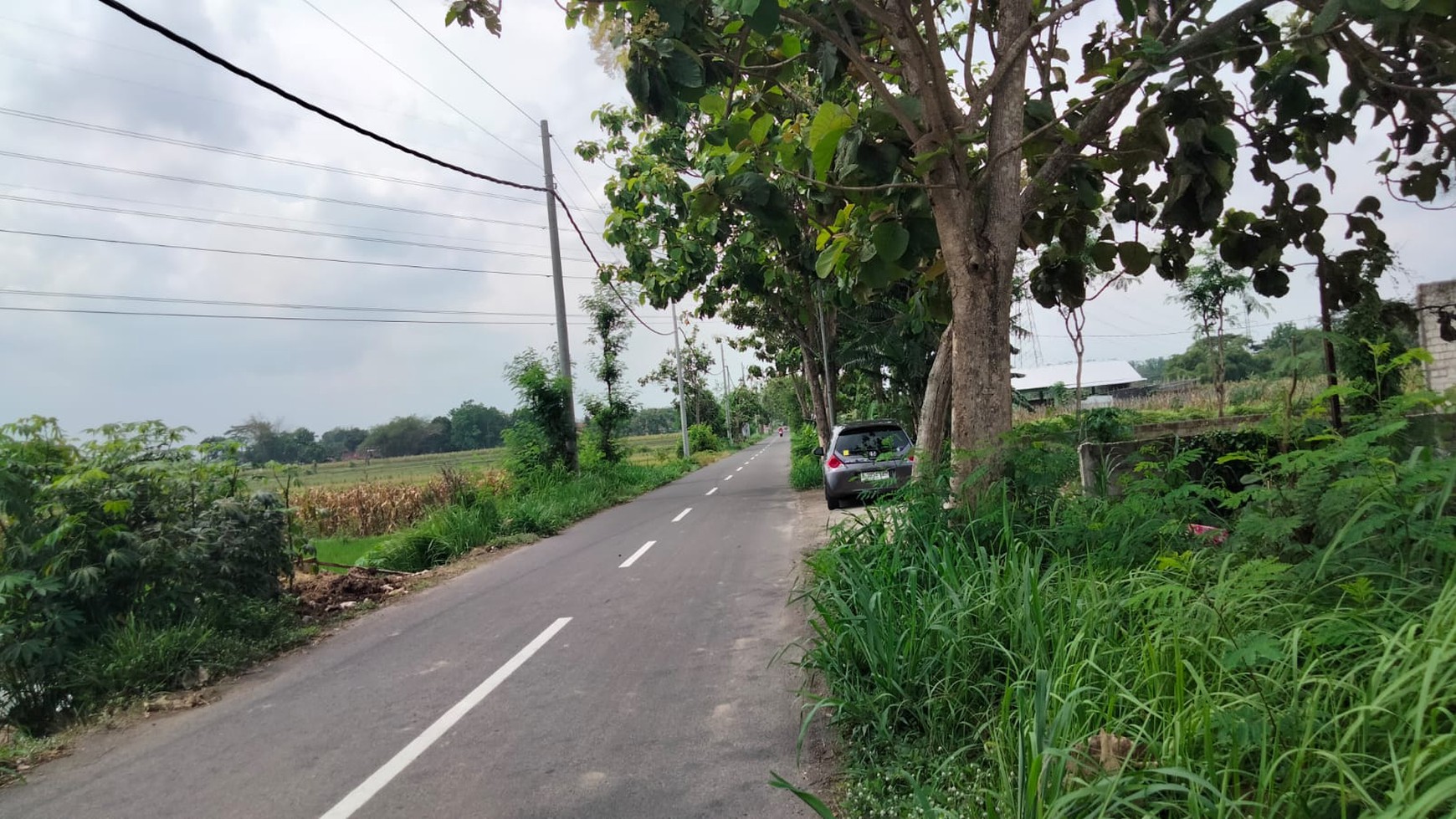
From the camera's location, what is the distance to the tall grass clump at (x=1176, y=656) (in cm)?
217

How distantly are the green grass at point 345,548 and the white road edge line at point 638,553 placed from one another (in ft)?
15.0

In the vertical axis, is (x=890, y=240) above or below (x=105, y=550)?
above

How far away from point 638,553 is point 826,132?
25.6 ft

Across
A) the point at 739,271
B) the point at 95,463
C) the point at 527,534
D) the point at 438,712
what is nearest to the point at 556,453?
the point at 527,534

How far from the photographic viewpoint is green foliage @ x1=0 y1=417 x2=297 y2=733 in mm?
5629

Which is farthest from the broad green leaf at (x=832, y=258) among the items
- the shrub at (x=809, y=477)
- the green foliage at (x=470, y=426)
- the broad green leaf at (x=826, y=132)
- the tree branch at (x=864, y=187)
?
the green foliage at (x=470, y=426)

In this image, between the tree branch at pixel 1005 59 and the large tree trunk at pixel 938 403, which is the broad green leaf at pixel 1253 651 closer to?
the tree branch at pixel 1005 59

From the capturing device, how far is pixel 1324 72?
16.8 ft

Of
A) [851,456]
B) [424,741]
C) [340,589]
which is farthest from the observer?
[851,456]

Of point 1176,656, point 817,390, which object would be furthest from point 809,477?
point 1176,656

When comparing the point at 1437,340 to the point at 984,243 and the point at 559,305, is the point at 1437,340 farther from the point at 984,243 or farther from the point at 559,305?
the point at 559,305

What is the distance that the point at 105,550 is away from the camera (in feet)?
20.4

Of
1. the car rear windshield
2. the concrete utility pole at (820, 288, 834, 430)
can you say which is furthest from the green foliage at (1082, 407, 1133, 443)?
the concrete utility pole at (820, 288, 834, 430)

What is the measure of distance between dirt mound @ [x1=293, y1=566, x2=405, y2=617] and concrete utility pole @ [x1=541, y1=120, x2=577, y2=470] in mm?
9673
